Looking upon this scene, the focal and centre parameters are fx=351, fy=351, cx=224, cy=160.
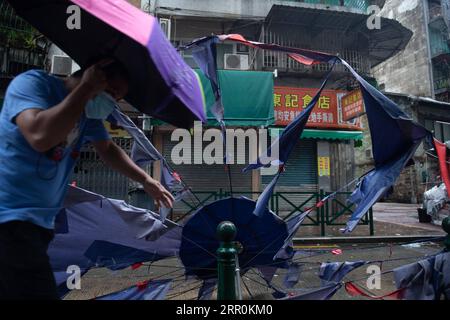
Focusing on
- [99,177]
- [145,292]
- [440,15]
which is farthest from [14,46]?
[440,15]

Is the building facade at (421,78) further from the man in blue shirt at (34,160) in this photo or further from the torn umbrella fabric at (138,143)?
the man in blue shirt at (34,160)

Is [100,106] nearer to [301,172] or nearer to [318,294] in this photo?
[318,294]

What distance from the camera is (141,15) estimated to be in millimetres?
1535

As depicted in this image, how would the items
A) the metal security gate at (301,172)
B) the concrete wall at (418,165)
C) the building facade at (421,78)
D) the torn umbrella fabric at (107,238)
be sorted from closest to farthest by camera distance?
the torn umbrella fabric at (107,238)
the metal security gate at (301,172)
the concrete wall at (418,165)
the building facade at (421,78)

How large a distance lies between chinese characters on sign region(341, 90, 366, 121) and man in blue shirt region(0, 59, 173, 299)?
10.3m

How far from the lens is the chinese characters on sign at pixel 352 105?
10.8 m

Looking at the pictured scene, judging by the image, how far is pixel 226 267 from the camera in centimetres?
A: 225

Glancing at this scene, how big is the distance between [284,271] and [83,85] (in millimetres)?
2692

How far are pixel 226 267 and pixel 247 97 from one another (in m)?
9.28

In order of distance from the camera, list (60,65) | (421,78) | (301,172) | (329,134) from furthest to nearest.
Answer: (421,78)
(301,172)
(329,134)
(60,65)

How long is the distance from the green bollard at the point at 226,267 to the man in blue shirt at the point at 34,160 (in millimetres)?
1007

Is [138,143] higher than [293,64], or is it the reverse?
[293,64]

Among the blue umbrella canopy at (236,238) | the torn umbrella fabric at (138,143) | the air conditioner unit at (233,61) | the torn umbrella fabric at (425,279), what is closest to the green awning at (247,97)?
the air conditioner unit at (233,61)

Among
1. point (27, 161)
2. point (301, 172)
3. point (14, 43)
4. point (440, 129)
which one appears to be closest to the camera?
point (27, 161)
